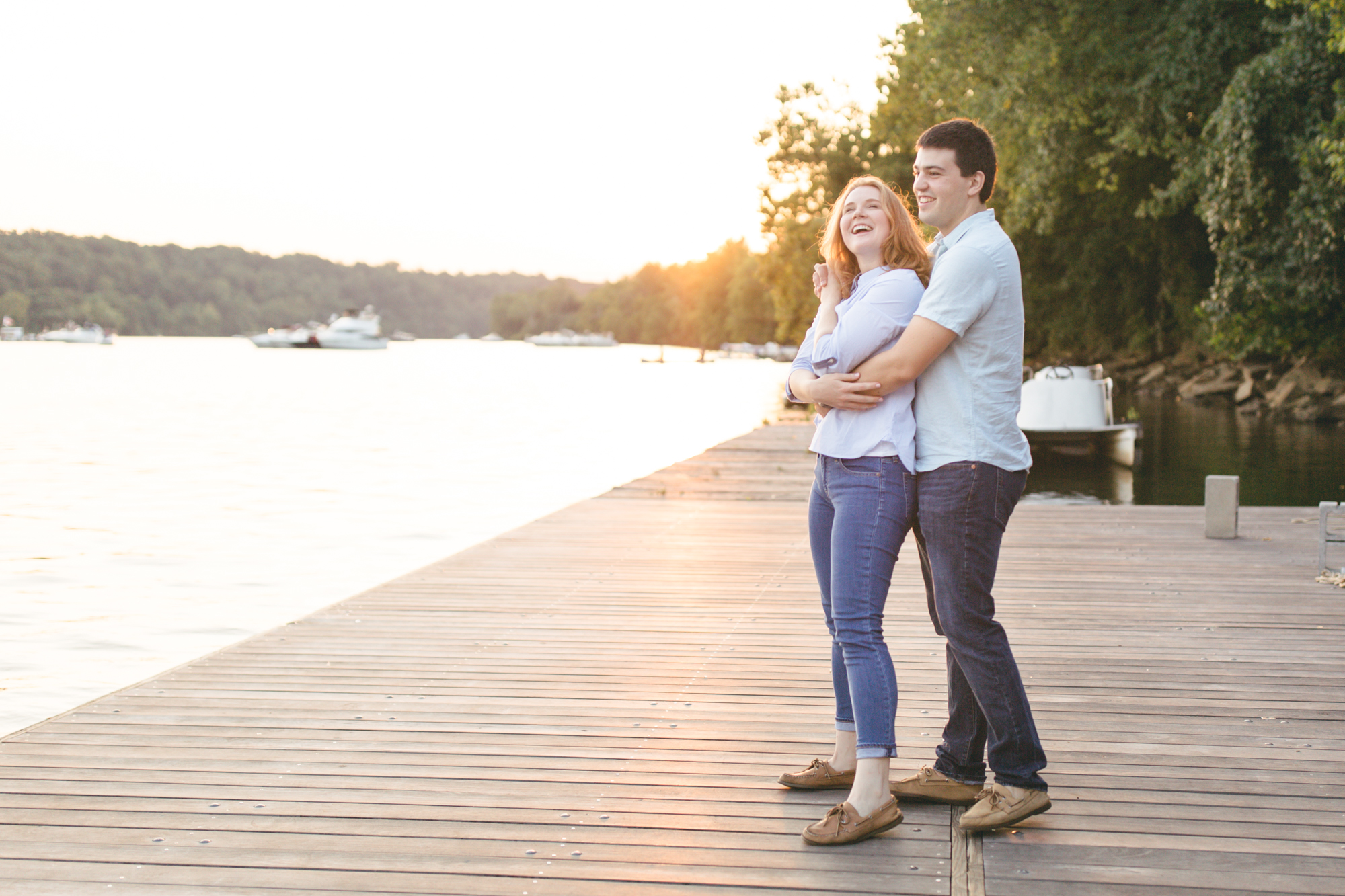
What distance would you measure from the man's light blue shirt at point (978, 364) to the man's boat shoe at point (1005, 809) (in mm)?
898

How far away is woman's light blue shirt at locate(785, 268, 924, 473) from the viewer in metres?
2.96

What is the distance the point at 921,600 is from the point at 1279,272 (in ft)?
52.9

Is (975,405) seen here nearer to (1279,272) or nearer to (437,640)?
(437,640)

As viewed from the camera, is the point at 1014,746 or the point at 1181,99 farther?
the point at 1181,99

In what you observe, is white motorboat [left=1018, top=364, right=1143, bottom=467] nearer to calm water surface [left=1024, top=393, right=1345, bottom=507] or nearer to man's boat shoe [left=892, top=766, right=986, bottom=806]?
calm water surface [left=1024, top=393, right=1345, bottom=507]

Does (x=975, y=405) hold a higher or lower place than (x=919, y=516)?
higher

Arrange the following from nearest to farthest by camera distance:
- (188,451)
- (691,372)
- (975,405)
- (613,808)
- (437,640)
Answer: (975,405)
(613,808)
(437,640)
(188,451)
(691,372)

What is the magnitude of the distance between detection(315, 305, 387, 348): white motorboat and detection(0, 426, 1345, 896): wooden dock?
14660 cm

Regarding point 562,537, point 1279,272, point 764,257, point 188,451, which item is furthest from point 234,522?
point 764,257

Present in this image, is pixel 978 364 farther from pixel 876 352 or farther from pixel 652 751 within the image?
pixel 652 751

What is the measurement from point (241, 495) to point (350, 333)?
136414 millimetres

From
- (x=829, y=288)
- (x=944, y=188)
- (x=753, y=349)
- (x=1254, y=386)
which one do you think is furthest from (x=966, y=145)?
(x=753, y=349)

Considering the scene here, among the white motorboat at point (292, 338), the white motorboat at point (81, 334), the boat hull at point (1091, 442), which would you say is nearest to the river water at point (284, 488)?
the boat hull at point (1091, 442)

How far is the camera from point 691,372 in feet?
286
